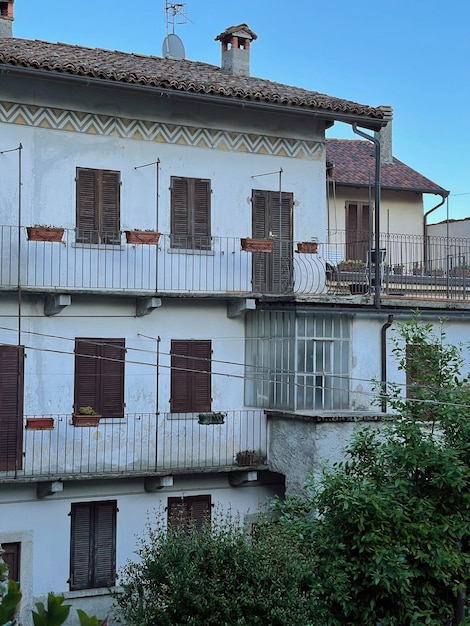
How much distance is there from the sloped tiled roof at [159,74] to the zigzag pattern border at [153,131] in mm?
900

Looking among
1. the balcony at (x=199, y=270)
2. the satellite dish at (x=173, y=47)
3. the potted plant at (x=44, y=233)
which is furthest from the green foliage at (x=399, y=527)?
the satellite dish at (x=173, y=47)

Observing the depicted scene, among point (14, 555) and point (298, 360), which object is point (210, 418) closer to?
point (298, 360)

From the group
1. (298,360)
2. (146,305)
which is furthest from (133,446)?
(298,360)

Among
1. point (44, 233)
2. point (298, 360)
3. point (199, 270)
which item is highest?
point (44, 233)

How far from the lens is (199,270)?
19094 mm

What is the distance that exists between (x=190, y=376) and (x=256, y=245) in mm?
2757

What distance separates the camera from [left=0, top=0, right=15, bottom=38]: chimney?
2045cm

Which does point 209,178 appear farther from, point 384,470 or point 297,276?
point 384,470

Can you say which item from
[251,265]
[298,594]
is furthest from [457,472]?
[251,265]

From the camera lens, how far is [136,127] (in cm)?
1862

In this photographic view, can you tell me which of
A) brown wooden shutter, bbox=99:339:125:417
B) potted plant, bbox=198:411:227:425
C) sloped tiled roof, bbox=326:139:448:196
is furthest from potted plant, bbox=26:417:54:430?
sloped tiled roof, bbox=326:139:448:196

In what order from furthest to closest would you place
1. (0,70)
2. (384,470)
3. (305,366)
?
(305,366)
(0,70)
(384,470)

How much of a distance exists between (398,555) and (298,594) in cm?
146

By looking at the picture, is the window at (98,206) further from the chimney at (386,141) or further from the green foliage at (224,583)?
the chimney at (386,141)
